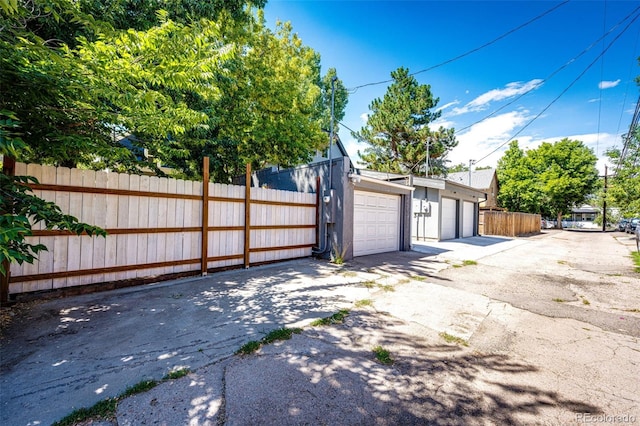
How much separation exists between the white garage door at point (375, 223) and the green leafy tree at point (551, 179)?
2652cm

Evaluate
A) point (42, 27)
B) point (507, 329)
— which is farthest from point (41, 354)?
point (42, 27)

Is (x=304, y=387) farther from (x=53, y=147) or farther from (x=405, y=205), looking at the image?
(x=405, y=205)

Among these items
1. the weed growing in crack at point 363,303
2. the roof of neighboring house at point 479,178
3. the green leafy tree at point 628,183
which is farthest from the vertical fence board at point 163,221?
the roof of neighboring house at point 479,178

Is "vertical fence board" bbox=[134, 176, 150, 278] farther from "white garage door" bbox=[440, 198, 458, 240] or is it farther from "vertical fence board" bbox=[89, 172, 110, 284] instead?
"white garage door" bbox=[440, 198, 458, 240]

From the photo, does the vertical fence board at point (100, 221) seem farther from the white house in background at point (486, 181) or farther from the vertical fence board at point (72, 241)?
the white house in background at point (486, 181)

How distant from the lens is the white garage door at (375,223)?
7965 millimetres

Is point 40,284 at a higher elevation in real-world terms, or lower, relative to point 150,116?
lower

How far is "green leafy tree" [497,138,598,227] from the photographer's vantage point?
2773 cm

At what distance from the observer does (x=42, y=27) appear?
4.61 m

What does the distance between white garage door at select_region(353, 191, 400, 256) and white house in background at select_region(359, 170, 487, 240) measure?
2.75 metres

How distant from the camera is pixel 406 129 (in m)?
20.3

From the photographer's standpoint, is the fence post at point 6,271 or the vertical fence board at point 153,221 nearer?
the fence post at point 6,271

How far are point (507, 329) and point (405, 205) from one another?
6726 mm

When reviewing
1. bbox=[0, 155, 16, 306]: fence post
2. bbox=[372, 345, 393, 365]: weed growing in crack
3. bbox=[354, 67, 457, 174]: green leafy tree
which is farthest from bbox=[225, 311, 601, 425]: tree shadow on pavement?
bbox=[354, 67, 457, 174]: green leafy tree
